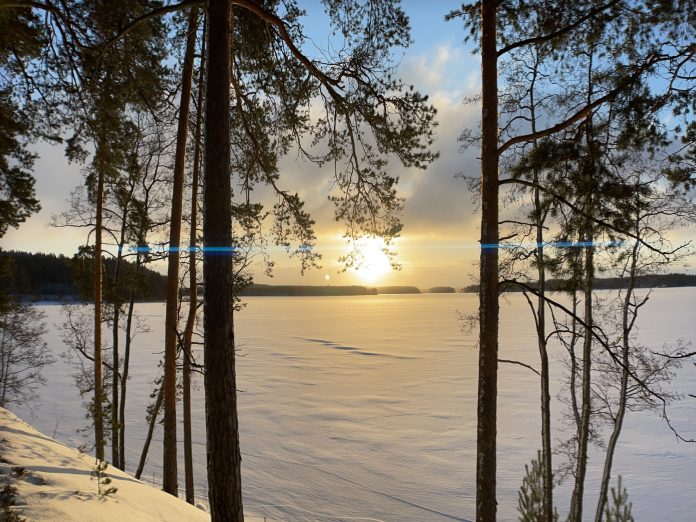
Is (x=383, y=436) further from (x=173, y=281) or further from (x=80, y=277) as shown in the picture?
(x=173, y=281)

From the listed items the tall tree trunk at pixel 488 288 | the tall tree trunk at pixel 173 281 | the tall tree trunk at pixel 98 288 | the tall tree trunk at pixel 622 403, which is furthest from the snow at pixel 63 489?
the tall tree trunk at pixel 622 403

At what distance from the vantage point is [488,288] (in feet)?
15.0

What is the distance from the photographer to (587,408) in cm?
902

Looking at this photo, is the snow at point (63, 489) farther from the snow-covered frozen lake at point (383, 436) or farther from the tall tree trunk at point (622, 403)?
the tall tree trunk at point (622, 403)

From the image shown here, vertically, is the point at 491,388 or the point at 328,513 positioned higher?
the point at 491,388

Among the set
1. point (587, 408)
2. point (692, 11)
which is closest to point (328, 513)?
point (587, 408)

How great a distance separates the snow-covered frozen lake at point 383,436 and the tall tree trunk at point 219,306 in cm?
767

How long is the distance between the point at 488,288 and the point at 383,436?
1807 centimetres

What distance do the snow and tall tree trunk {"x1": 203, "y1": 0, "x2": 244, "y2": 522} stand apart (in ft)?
4.57

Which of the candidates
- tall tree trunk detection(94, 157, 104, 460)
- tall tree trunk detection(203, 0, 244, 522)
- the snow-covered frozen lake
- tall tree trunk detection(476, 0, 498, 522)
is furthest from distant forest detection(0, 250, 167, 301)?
tall tree trunk detection(476, 0, 498, 522)

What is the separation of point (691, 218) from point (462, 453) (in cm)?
1382

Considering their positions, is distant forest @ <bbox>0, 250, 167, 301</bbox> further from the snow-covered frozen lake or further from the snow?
the snow

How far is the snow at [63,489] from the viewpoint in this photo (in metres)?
3.83

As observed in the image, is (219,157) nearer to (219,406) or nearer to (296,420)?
(219,406)
